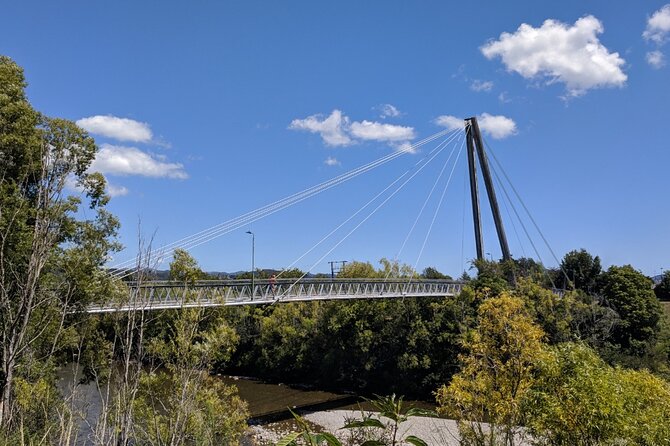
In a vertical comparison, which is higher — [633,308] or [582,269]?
[582,269]

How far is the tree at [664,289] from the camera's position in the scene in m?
48.6

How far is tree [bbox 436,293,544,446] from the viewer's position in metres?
10.8

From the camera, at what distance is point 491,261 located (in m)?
36.9

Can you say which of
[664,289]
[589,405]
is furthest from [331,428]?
[664,289]

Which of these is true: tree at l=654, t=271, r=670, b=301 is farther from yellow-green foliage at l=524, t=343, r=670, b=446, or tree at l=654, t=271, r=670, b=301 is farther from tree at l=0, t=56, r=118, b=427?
tree at l=0, t=56, r=118, b=427

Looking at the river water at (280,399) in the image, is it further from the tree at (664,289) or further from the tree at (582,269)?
the tree at (664,289)

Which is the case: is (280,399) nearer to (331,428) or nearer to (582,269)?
(331,428)

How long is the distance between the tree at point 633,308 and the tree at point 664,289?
17.6 m

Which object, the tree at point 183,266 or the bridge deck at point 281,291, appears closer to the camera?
the tree at point 183,266

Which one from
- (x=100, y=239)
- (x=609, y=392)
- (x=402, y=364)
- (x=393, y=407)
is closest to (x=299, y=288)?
(x=402, y=364)

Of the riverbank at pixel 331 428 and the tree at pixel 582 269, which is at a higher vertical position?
the tree at pixel 582 269

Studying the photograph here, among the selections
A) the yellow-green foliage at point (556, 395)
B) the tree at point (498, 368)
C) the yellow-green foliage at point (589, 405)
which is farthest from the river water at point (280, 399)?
the yellow-green foliage at point (589, 405)

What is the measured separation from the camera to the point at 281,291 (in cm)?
2550

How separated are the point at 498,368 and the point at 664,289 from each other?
47.8m
